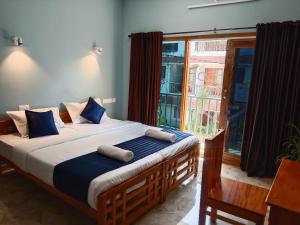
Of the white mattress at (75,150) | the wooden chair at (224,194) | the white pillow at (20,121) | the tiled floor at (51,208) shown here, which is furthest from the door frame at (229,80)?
the white pillow at (20,121)

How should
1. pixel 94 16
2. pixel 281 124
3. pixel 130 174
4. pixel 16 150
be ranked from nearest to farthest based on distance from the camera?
pixel 130 174 → pixel 16 150 → pixel 281 124 → pixel 94 16

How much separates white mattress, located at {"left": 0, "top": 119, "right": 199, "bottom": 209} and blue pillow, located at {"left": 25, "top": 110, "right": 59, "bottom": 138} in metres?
0.12

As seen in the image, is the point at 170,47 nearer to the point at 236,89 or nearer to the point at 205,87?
the point at 205,87

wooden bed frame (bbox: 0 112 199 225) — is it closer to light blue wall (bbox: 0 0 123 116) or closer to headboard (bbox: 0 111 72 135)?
headboard (bbox: 0 111 72 135)

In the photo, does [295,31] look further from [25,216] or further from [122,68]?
[25,216]

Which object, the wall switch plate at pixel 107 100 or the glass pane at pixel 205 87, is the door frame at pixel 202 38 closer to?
the glass pane at pixel 205 87

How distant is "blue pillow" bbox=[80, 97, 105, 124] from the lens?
3910 mm

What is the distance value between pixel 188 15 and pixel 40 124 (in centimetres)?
302

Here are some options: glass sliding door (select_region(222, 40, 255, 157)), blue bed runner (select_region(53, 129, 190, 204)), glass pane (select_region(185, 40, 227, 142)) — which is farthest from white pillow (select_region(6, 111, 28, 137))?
glass sliding door (select_region(222, 40, 255, 157))

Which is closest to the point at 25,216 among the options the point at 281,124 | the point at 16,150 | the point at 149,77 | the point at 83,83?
the point at 16,150

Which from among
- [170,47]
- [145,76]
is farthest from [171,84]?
[170,47]

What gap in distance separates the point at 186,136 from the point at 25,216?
86.0 inches

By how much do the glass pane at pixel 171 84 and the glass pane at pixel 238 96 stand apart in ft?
3.42

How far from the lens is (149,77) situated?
4477mm
